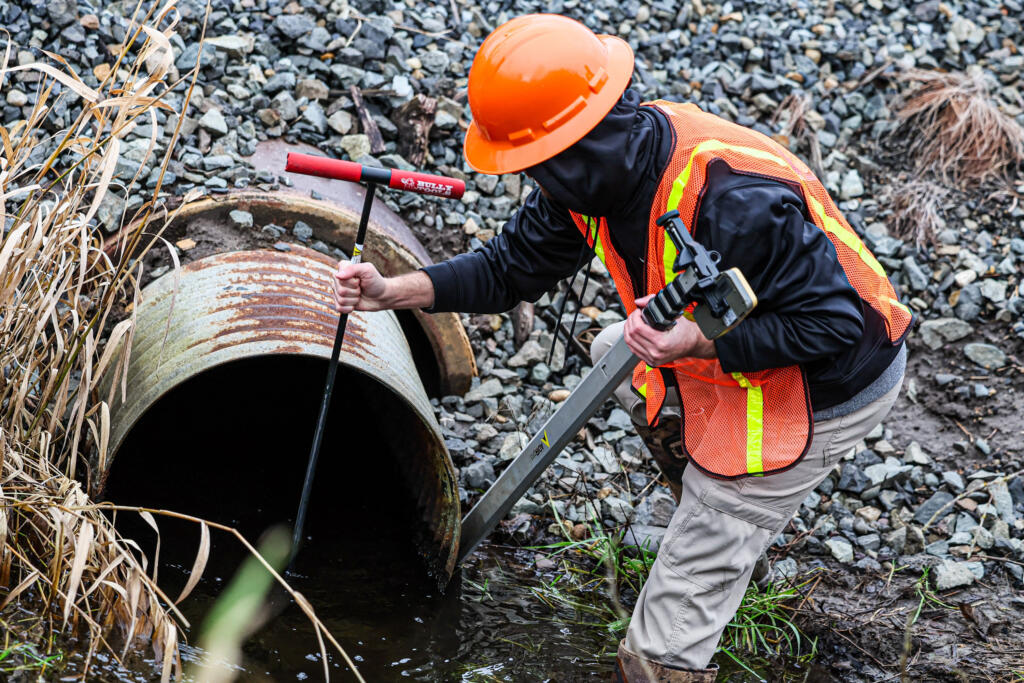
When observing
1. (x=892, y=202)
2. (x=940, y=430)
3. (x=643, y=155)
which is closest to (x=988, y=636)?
(x=940, y=430)

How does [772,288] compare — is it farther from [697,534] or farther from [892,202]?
[892,202]

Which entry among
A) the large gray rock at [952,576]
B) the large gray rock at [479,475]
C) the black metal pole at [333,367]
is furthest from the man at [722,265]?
the large gray rock at [952,576]

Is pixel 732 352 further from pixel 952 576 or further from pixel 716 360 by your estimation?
pixel 952 576

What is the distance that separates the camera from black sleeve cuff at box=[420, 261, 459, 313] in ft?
9.98

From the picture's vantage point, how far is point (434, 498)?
3.62 metres

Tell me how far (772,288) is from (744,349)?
0.52ft

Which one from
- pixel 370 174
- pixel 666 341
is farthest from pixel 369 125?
pixel 666 341

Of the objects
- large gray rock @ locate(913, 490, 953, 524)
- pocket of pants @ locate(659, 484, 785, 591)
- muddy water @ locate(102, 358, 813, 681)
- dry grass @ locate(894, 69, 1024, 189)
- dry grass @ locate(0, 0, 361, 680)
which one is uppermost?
dry grass @ locate(0, 0, 361, 680)

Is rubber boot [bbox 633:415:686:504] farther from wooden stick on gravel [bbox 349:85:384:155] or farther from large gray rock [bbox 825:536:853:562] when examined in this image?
wooden stick on gravel [bbox 349:85:384:155]

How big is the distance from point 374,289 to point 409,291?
12 cm

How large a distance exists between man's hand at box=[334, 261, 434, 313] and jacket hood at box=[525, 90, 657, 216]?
0.59 metres

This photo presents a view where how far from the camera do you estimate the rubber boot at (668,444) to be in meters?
3.12

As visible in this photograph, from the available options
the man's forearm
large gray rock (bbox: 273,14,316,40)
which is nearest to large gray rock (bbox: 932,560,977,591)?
the man's forearm

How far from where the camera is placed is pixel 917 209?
536 centimetres
